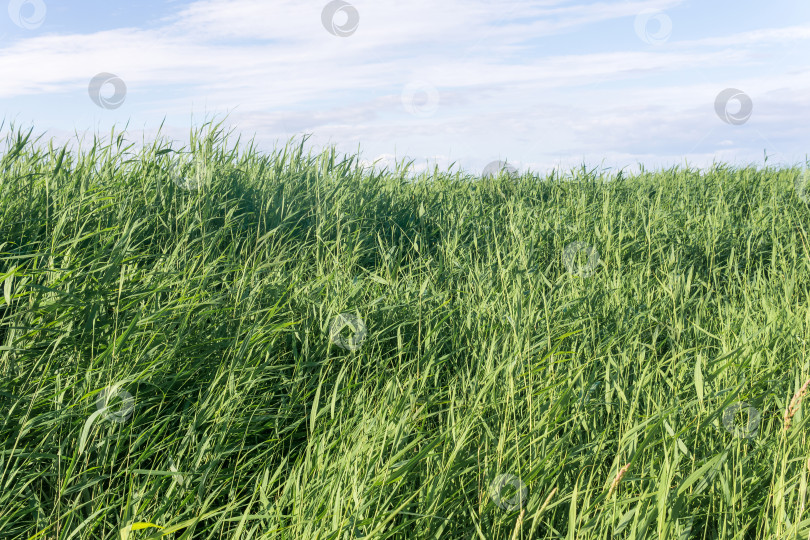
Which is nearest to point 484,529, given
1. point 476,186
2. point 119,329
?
point 119,329

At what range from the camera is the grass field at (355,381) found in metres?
1.71

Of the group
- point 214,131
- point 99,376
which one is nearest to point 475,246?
point 214,131

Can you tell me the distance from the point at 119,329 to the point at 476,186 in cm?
382

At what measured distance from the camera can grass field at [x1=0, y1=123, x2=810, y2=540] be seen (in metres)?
1.71

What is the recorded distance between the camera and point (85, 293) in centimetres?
244

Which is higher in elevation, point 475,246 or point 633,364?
point 475,246

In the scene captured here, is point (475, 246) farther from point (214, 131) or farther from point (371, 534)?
point (371, 534)

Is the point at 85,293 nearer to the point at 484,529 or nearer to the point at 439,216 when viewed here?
the point at 484,529

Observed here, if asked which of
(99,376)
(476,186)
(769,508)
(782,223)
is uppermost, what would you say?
(476,186)

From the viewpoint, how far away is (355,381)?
7.47 ft

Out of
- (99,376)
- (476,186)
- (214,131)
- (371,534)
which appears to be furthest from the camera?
(476,186)

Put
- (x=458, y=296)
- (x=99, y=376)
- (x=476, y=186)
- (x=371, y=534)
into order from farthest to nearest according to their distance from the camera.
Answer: (x=476, y=186) → (x=458, y=296) → (x=99, y=376) → (x=371, y=534)

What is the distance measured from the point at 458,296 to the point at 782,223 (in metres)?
3.34

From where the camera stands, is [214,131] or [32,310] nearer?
[32,310]
